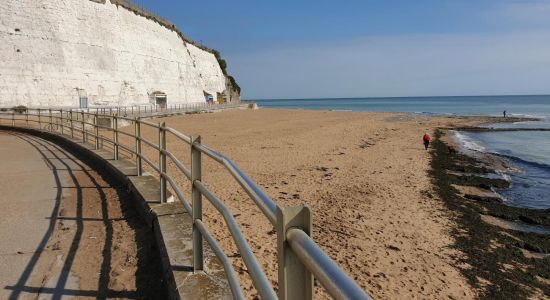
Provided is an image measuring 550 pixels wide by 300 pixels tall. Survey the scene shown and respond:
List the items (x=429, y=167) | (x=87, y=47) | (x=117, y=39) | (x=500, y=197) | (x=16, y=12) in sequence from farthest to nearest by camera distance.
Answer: (x=117, y=39)
(x=87, y=47)
(x=16, y=12)
(x=429, y=167)
(x=500, y=197)

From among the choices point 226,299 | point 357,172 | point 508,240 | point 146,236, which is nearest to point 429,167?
point 357,172

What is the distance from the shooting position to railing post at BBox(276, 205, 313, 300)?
52.1 inches

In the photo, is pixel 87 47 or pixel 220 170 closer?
pixel 220 170

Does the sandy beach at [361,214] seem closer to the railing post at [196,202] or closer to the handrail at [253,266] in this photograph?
the railing post at [196,202]

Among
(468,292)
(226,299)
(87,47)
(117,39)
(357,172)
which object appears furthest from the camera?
(117,39)

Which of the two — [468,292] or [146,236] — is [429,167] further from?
[146,236]

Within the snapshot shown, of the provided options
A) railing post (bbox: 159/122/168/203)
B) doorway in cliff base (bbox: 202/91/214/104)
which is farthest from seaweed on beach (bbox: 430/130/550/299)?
doorway in cliff base (bbox: 202/91/214/104)

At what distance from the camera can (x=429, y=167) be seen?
17.0 meters

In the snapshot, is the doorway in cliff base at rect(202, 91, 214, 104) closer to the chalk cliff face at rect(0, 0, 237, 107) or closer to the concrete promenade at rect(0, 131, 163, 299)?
the chalk cliff face at rect(0, 0, 237, 107)

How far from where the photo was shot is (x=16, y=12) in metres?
31.1

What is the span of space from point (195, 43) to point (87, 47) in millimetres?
29415

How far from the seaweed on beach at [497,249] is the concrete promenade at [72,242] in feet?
15.8

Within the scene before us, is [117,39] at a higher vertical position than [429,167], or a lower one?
higher

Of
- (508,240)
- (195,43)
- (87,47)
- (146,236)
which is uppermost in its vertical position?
(195,43)
